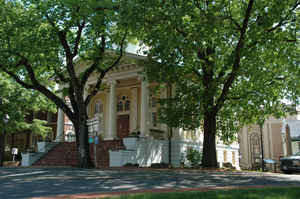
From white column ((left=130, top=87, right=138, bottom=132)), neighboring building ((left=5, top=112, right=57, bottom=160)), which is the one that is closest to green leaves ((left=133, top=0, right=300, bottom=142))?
white column ((left=130, top=87, right=138, bottom=132))

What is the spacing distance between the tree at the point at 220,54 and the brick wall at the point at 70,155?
5.50 m

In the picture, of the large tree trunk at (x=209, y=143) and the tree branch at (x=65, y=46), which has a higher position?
the tree branch at (x=65, y=46)

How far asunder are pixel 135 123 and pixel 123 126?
5.50ft

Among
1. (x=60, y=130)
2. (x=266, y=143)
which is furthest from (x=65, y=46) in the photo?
(x=266, y=143)

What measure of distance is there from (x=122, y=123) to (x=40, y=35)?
603 inches

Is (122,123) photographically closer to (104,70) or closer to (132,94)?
(132,94)

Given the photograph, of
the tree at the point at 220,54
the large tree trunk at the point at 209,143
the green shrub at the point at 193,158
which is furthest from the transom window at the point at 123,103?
the large tree trunk at the point at 209,143

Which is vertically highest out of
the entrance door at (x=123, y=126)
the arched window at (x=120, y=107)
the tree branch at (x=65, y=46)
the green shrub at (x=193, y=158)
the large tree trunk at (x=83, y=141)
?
the tree branch at (x=65, y=46)

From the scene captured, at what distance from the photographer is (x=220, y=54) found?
16922 mm

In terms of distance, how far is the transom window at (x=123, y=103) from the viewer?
3112 centimetres

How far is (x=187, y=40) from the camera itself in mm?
12617

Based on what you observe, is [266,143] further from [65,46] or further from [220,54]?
[65,46]

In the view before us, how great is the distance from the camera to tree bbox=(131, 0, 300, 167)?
509 inches

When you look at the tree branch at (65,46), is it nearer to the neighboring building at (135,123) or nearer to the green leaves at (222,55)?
the neighboring building at (135,123)
